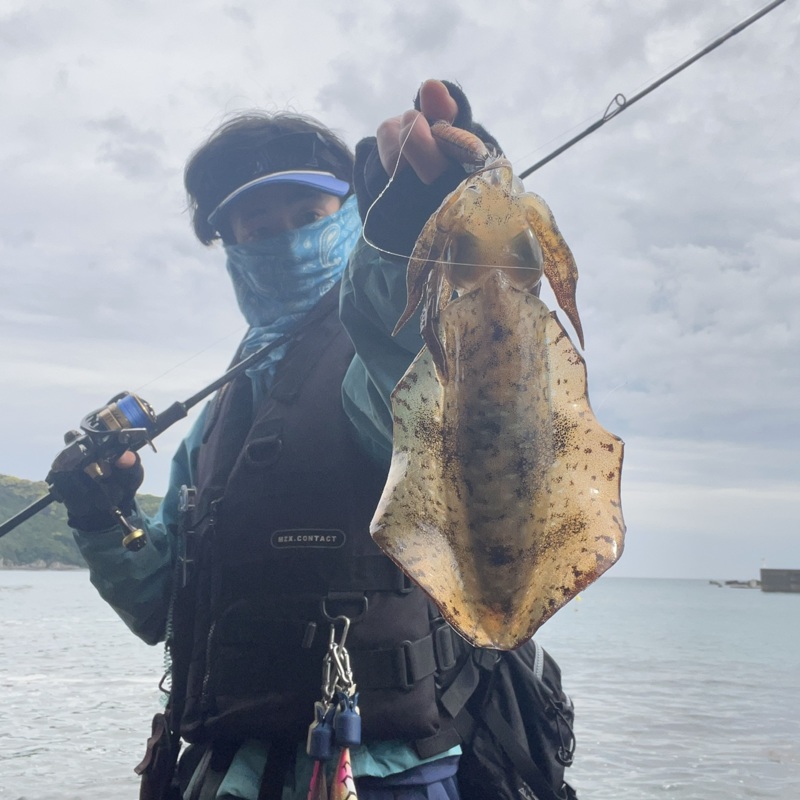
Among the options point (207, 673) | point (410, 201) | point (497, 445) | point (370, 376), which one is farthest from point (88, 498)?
point (497, 445)

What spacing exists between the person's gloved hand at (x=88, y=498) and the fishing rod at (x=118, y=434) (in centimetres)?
2

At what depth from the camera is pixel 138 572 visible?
293cm

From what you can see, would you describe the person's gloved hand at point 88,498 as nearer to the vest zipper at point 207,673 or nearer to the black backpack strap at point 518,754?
the vest zipper at point 207,673

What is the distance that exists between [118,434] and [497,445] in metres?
2.20

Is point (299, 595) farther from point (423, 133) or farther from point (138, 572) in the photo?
point (423, 133)

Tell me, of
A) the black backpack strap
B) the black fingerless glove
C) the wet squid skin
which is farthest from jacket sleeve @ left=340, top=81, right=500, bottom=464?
the black backpack strap

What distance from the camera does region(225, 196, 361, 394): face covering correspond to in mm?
3322

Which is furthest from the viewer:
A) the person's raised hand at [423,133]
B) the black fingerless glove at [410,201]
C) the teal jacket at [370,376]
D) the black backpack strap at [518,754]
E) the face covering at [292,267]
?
the face covering at [292,267]

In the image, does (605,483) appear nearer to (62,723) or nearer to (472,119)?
(472,119)

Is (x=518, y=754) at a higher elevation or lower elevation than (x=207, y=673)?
lower

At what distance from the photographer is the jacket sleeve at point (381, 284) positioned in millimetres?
2018

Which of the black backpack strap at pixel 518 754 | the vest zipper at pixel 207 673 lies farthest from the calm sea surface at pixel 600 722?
the vest zipper at pixel 207 673

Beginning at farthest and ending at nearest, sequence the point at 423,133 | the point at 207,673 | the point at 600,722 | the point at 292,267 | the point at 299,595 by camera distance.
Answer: the point at 600,722 → the point at 292,267 → the point at 207,673 → the point at 299,595 → the point at 423,133

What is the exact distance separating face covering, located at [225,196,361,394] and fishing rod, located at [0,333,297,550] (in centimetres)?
28
